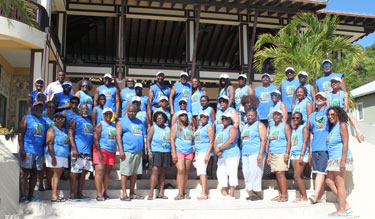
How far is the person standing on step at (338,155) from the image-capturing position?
5.71 meters

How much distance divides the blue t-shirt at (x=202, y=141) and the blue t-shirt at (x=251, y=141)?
0.66 meters

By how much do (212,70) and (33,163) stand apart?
Answer: 11.3m

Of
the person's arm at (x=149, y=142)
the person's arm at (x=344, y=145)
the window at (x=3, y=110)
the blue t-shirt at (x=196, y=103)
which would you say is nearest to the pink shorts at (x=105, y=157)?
the person's arm at (x=149, y=142)

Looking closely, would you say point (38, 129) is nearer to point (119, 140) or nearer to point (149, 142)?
point (119, 140)

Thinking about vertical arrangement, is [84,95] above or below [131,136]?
above

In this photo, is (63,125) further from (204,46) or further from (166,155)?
(204,46)

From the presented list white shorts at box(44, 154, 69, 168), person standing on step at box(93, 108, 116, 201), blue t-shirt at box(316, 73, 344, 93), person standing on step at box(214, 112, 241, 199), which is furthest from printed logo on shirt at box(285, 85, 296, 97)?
white shorts at box(44, 154, 69, 168)

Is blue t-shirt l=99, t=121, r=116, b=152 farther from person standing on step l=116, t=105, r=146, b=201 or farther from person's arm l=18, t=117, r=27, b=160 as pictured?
person's arm l=18, t=117, r=27, b=160

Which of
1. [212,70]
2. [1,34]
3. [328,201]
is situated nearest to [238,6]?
[212,70]

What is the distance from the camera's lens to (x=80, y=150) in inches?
248

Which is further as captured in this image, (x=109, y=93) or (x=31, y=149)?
(x=109, y=93)

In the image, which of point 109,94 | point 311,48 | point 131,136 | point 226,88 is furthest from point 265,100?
point 311,48

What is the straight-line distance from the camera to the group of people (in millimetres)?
6004

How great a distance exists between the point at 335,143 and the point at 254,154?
4.54ft
